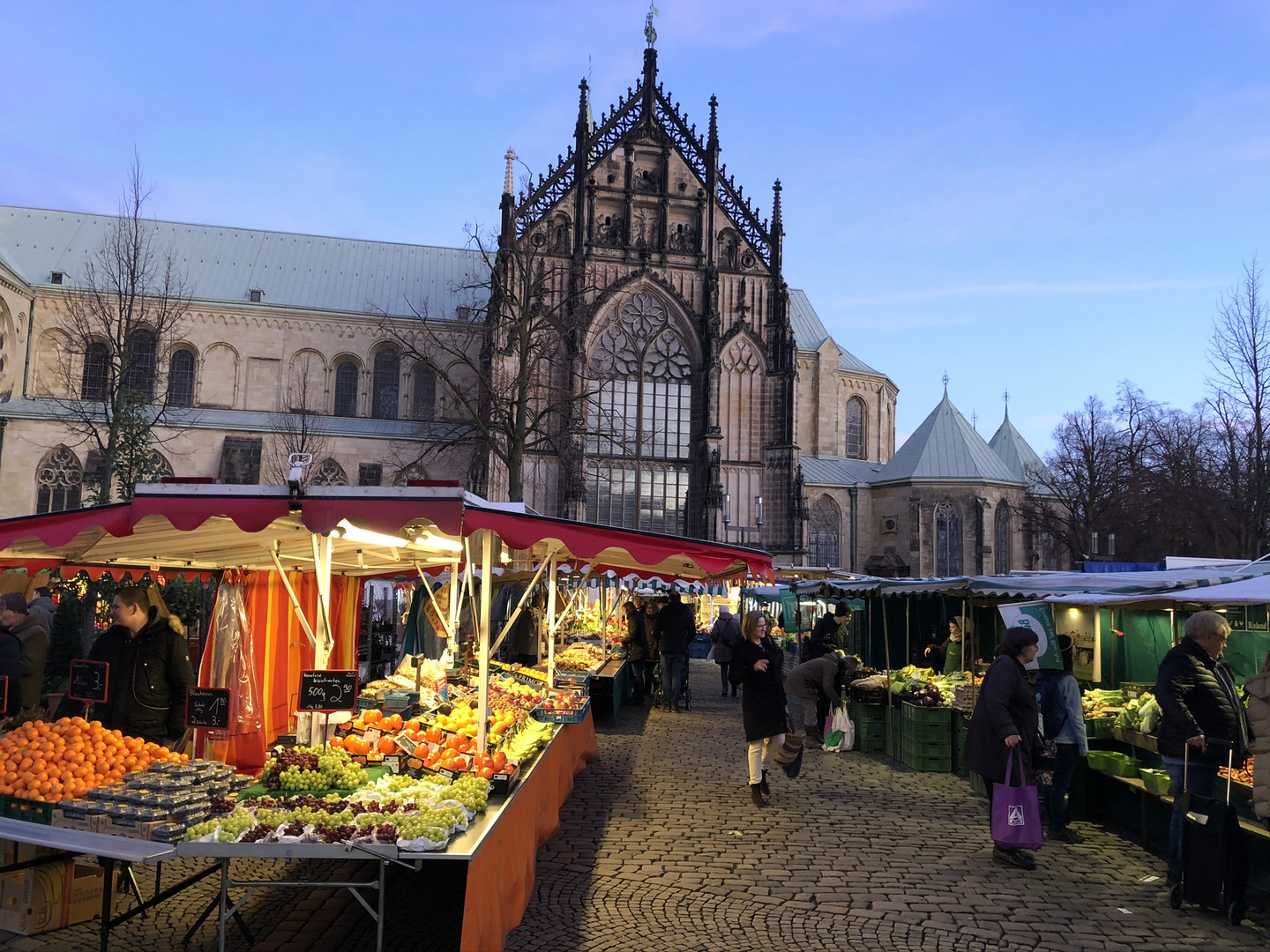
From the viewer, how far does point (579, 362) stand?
1422 inches

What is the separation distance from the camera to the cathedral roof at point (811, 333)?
165 ft

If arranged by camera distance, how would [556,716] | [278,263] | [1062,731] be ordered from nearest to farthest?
1. [1062,731]
2. [556,716]
3. [278,263]

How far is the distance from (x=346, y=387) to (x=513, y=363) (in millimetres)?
13173

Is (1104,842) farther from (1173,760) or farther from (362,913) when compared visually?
(362,913)

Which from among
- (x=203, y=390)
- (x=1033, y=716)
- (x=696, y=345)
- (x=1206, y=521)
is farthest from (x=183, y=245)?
(x=1033, y=716)

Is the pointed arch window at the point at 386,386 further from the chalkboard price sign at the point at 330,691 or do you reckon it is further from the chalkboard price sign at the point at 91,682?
the chalkboard price sign at the point at 330,691

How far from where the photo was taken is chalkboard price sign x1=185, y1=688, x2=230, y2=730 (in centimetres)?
629

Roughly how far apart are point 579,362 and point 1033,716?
29.5 m

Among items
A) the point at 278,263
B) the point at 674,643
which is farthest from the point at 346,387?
the point at 674,643

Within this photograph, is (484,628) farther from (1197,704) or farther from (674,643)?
(674,643)

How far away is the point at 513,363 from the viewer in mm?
35156

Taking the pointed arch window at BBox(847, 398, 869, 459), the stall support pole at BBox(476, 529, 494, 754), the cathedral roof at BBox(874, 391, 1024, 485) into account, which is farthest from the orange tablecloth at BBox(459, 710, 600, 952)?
the pointed arch window at BBox(847, 398, 869, 459)

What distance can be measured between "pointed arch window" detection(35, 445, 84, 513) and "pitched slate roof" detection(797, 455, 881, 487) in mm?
31027

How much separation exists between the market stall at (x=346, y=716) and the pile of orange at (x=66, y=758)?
21 cm
